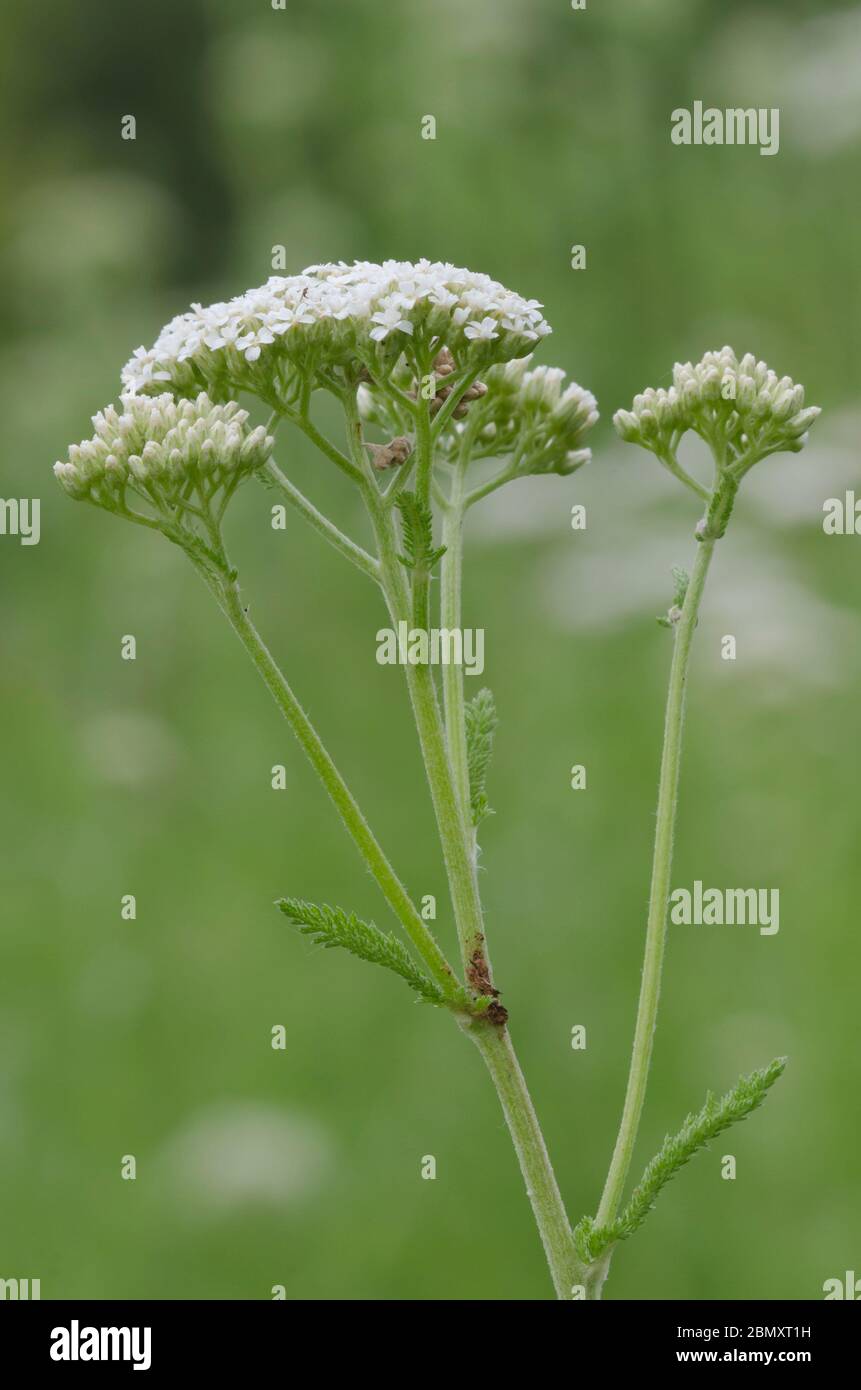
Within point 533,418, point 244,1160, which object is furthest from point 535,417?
point 244,1160

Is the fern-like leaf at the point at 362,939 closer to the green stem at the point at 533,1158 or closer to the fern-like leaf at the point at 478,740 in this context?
the green stem at the point at 533,1158

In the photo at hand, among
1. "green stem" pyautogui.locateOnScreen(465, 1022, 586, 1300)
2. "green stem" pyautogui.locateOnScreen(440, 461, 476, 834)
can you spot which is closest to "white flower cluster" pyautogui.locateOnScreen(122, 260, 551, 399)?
"green stem" pyautogui.locateOnScreen(440, 461, 476, 834)

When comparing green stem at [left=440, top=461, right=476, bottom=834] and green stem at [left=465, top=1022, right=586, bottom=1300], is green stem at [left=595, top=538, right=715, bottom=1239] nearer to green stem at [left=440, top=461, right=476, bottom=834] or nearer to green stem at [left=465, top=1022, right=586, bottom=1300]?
green stem at [left=465, top=1022, right=586, bottom=1300]

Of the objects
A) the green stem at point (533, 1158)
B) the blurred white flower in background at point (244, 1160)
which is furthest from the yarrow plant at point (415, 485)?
the blurred white flower in background at point (244, 1160)

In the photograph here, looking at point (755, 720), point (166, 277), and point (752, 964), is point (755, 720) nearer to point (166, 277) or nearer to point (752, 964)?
point (752, 964)

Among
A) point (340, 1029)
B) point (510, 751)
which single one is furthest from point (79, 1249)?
point (510, 751)
